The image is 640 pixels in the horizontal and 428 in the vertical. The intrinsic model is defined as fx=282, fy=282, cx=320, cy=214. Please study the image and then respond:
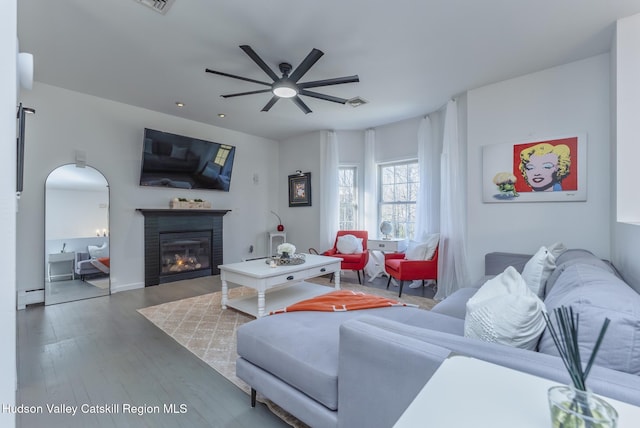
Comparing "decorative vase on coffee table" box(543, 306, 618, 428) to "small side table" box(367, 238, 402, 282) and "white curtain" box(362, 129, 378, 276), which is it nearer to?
"small side table" box(367, 238, 402, 282)

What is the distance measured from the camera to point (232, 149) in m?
5.12

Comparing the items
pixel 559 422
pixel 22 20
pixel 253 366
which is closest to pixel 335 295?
pixel 253 366

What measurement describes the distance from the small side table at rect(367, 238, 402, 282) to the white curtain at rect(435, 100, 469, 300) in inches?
35.9

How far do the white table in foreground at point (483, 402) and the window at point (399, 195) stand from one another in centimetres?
422

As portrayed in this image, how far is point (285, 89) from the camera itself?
2.84 m

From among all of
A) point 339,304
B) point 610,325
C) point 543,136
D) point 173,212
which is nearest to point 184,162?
point 173,212

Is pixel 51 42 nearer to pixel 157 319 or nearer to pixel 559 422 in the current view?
pixel 157 319

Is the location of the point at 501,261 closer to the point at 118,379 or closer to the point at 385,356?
the point at 385,356

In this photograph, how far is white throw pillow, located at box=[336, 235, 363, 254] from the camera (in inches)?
185

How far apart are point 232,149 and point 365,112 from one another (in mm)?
2448

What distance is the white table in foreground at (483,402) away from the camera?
563 mm

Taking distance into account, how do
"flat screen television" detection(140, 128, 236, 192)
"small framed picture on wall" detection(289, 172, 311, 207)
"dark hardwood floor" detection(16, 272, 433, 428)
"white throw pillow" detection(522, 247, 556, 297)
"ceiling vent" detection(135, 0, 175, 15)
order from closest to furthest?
"dark hardwood floor" detection(16, 272, 433, 428) → "white throw pillow" detection(522, 247, 556, 297) → "ceiling vent" detection(135, 0, 175, 15) → "flat screen television" detection(140, 128, 236, 192) → "small framed picture on wall" detection(289, 172, 311, 207)

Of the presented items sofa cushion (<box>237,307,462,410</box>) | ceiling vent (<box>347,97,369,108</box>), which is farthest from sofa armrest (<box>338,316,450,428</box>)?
ceiling vent (<box>347,97,369,108</box>)

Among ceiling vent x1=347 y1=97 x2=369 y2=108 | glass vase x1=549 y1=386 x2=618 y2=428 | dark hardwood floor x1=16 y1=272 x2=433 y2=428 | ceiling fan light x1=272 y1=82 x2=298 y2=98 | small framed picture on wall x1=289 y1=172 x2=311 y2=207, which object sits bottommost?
dark hardwood floor x1=16 y1=272 x2=433 y2=428
